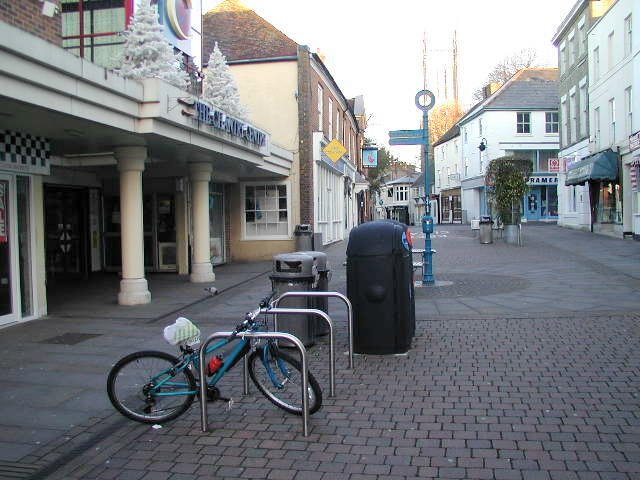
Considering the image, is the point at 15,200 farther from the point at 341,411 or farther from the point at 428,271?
the point at 428,271

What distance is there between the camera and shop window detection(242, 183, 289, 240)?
808 inches

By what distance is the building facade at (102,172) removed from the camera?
8.05 metres

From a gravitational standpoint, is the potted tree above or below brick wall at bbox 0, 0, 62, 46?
below

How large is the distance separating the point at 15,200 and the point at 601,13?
88.6 ft

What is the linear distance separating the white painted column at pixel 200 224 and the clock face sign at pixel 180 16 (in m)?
3.90

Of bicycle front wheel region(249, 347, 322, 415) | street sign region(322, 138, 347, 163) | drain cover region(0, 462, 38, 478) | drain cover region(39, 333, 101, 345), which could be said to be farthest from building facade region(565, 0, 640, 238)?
drain cover region(0, 462, 38, 478)

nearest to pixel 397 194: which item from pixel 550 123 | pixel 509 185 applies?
pixel 550 123

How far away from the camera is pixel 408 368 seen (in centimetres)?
641

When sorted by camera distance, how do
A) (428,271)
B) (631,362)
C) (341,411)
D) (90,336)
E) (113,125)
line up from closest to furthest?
(341,411)
(631,362)
(90,336)
(113,125)
(428,271)

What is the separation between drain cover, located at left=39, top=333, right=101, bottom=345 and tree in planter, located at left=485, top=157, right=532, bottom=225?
18275mm

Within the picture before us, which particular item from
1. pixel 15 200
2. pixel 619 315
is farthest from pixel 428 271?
pixel 15 200

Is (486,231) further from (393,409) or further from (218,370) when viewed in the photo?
(218,370)

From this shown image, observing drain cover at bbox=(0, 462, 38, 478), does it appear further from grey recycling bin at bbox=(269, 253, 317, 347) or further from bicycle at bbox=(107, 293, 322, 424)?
grey recycling bin at bbox=(269, 253, 317, 347)

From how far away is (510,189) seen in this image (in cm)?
2350
